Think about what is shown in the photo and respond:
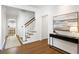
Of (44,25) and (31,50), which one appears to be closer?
(31,50)

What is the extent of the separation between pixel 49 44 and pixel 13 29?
34.3 inches

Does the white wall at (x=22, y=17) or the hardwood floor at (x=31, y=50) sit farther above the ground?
the white wall at (x=22, y=17)

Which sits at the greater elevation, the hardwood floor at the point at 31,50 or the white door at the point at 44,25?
the white door at the point at 44,25

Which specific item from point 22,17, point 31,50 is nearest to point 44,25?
point 22,17

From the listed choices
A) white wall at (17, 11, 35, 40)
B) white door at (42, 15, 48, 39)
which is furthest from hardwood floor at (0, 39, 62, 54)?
white wall at (17, 11, 35, 40)

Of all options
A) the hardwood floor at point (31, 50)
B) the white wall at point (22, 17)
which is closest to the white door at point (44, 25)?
the hardwood floor at point (31, 50)

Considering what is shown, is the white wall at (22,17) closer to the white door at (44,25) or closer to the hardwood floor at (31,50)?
the white door at (44,25)

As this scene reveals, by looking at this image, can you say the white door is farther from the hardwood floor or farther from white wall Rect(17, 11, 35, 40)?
white wall Rect(17, 11, 35, 40)

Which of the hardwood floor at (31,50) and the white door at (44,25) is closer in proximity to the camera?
the hardwood floor at (31,50)

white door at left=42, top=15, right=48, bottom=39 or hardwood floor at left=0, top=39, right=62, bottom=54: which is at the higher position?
white door at left=42, top=15, right=48, bottom=39

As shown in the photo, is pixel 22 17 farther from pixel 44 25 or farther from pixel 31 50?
pixel 31 50

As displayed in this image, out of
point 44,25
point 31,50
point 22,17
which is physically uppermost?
point 22,17
